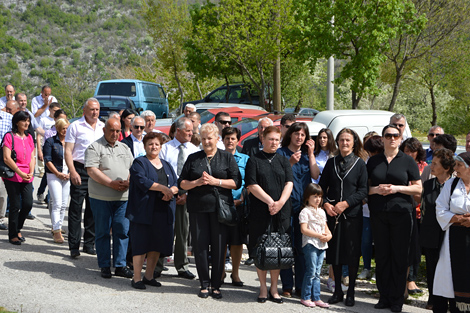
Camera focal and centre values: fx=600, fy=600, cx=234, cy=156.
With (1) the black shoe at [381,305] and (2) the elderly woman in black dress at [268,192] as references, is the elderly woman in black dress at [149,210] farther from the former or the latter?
(1) the black shoe at [381,305]

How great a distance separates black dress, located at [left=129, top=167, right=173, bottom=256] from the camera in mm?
7121

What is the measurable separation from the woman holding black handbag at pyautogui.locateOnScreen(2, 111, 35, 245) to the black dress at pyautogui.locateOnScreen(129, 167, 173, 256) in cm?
255

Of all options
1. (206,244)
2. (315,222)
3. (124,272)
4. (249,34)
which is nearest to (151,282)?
(124,272)

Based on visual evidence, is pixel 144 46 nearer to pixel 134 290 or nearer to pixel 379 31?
pixel 379 31

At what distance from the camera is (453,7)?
24531 mm

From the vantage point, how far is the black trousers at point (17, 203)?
8773mm

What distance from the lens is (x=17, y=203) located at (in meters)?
8.88

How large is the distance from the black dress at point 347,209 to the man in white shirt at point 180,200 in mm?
1871

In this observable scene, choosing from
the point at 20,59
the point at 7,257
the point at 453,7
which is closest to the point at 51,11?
A: the point at 20,59

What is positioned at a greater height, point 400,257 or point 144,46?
point 144,46

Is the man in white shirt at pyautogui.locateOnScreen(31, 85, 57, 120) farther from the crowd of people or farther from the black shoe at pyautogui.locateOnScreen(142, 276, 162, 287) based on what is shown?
the black shoe at pyautogui.locateOnScreen(142, 276, 162, 287)

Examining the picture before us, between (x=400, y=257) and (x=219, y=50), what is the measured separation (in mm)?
24127

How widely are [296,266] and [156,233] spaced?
67.7 inches

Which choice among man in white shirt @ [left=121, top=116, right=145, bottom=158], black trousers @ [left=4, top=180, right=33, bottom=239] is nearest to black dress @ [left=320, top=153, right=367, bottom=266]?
man in white shirt @ [left=121, top=116, right=145, bottom=158]
